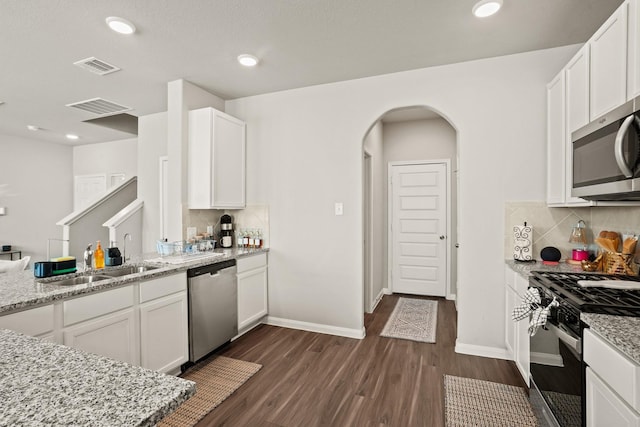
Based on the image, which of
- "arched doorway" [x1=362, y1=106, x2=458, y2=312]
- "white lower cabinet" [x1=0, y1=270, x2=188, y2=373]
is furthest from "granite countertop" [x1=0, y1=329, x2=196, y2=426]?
"arched doorway" [x1=362, y1=106, x2=458, y2=312]

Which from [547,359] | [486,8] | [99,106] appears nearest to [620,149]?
[547,359]

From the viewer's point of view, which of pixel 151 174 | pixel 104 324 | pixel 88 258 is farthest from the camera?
pixel 151 174

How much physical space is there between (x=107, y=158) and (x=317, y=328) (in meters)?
5.36

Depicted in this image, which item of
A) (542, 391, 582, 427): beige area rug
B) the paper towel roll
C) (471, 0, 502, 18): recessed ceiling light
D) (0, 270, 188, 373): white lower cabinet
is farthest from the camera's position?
the paper towel roll

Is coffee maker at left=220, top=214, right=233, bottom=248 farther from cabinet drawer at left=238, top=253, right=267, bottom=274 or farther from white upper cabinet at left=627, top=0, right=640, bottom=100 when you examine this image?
white upper cabinet at left=627, top=0, right=640, bottom=100

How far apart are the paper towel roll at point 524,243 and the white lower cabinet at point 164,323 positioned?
2.73m

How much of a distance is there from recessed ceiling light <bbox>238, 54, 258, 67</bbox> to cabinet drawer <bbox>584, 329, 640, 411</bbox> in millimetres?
2935

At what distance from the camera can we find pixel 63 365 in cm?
87

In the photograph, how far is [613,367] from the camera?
114cm

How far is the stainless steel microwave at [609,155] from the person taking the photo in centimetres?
146

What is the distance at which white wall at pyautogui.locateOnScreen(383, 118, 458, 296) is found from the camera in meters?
4.79

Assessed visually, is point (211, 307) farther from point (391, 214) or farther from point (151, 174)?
point (391, 214)

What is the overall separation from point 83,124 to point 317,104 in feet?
13.0

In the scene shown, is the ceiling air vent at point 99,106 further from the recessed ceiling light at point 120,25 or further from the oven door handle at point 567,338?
the oven door handle at point 567,338
